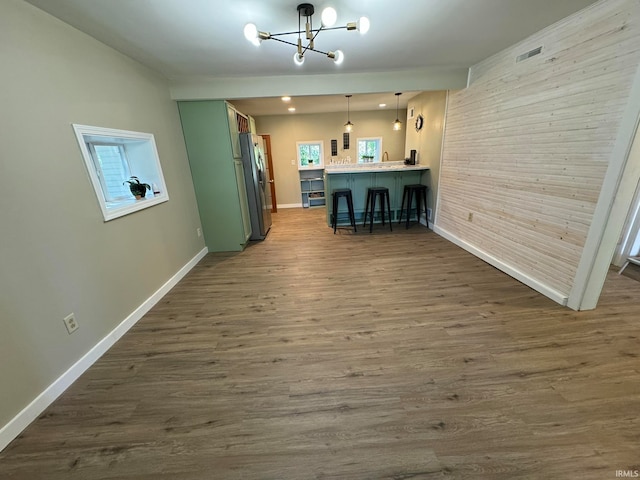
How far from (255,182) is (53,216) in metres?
2.84

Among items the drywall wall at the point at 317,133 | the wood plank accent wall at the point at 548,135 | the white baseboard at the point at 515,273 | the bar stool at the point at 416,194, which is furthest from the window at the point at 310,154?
the white baseboard at the point at 515,273

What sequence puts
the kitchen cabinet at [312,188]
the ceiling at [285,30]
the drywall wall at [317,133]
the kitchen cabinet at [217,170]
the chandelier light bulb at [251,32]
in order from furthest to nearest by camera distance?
the kitchen cabinet at [312,188] → the drywall wall at [317,133] → the kitchen cabinet at [217,170] → the ceiling at [285,30] → the chandelier light bulb at [251,32]

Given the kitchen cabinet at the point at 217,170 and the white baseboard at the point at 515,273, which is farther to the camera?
the kitchen cabinet at the point at 217,170

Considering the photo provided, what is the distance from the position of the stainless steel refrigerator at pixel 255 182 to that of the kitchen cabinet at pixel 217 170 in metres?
0.14

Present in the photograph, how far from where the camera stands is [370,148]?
23.4ft

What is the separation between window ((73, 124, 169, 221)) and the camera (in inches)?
85.4

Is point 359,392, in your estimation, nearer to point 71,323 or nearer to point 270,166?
point 71,323

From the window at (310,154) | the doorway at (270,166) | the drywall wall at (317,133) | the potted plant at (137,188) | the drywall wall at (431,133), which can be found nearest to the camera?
the potted plant at (137,188)

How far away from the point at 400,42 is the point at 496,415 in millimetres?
3086

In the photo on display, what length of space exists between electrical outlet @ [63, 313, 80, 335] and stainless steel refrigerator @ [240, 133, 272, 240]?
289cm

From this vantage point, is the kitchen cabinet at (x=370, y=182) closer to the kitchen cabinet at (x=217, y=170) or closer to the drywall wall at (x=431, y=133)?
the drywall wall at (x=431, y=133)

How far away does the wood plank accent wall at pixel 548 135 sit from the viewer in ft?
6.12

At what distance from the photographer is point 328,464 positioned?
119cm

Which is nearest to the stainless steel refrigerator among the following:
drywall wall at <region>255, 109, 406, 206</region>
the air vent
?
drywall wall at <region>255, 109, 406, 206</region>
